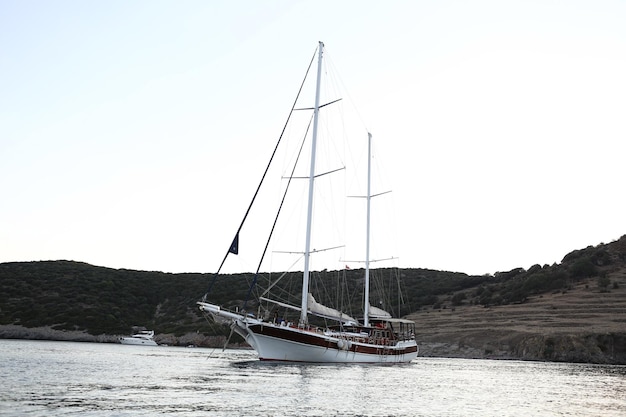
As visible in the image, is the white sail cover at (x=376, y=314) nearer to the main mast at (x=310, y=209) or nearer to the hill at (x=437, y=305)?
the hill at (x=437, y=305)

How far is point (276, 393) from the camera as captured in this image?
94.0 feet

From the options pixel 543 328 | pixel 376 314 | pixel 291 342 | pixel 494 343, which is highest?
pixel 376 314

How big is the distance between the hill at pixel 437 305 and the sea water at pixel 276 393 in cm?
3529

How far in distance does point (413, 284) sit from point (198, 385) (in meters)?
102

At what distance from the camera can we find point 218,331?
96.9m

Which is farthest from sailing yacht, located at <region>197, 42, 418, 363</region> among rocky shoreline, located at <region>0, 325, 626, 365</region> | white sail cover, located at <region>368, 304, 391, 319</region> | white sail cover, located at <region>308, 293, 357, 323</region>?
rocky shoreline, located at <region>0, 325, 626, 365</region>

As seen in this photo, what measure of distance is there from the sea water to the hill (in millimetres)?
35285

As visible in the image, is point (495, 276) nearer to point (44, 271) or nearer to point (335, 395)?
point (44, 271)

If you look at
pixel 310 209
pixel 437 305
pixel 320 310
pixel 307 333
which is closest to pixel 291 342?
pixel 307 333

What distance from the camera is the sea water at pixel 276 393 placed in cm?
2311

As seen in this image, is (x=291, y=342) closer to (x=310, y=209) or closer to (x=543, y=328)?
(x=310, y=209)

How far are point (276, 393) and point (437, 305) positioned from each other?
278 feet

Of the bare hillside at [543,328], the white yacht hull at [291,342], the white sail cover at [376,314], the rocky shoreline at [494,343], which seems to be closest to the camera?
the white yacht hull at [291,342]

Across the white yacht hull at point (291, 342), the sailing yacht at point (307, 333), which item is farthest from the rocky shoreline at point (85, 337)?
the white yacht hull at point (291, 342)
